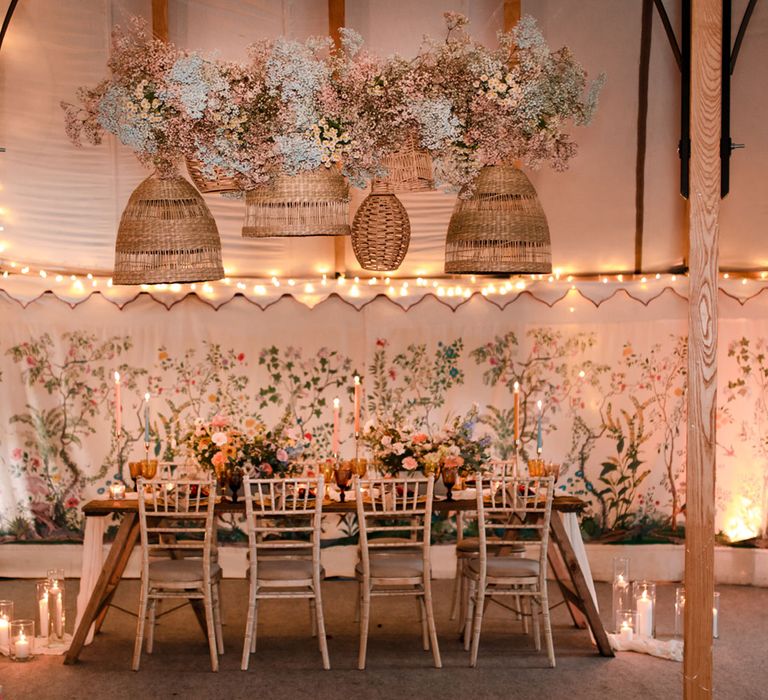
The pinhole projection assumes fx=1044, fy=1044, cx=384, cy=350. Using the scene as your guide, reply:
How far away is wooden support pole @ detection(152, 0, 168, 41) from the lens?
258 inches

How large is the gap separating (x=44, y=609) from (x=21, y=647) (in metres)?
0.29

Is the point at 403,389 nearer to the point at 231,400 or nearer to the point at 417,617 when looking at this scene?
the point at 231,400

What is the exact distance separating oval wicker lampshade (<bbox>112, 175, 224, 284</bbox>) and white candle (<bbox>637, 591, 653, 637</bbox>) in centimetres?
344

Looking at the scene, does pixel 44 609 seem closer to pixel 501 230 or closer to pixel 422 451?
pixel 422 451

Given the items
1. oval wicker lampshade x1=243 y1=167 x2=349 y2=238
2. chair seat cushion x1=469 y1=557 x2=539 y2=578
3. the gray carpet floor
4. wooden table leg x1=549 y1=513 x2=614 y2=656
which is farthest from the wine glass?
oval wicker lampshade x1=243 y1=167 x2=349 y2=238

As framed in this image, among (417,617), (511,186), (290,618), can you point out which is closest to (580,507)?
(417,617)

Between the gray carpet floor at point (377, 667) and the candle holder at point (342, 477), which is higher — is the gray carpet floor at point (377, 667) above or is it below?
below

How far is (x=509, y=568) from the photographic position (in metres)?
5.60

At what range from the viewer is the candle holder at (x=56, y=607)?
574cm

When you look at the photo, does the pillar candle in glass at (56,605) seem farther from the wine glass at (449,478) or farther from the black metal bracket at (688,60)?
the black metal bracket at (688,60)

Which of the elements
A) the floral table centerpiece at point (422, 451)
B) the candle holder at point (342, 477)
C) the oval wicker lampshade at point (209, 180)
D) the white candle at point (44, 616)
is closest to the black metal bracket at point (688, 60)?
the floral table centerpiece at point (422, 451)

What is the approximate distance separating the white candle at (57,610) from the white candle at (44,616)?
0.14 ft

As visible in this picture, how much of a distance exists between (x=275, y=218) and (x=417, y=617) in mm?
3537

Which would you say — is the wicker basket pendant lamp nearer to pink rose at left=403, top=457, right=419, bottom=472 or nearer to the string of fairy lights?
pink rose at left=403, top=457, right=419, bottom=472
